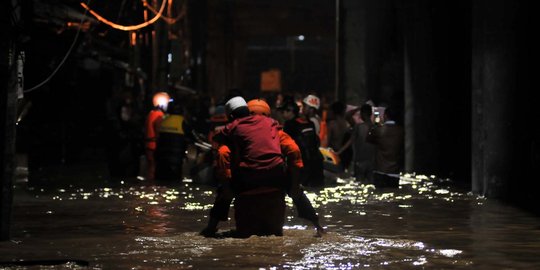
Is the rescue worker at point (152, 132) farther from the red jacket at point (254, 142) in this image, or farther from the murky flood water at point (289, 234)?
the red jacket at point (254, 142)

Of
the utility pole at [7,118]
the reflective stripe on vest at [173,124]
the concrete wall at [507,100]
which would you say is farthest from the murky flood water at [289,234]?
the reflective stripe on vest at [173,124]

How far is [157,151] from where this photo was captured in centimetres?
2805

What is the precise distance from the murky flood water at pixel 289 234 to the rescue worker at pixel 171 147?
368 centimetres

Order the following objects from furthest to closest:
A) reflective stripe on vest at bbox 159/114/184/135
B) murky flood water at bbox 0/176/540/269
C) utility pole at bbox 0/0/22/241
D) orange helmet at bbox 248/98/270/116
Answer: reflective stripe on vest at bbox 159/114/184/135, orange helmet at bbox 248/98/270/116, utility pole at bbox 0/0/22/241, murky flood water at bbox 0/176/540/269

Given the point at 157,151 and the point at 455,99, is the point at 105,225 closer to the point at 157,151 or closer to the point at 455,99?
the point at 157,151

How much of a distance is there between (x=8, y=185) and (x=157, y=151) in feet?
42.0

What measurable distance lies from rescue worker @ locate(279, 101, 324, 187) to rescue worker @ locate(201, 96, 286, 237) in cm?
926

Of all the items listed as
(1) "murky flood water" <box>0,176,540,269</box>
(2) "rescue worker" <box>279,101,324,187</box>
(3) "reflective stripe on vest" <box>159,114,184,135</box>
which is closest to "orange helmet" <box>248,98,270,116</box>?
(1) "murky flood water" <box>0,176,540,269</box>

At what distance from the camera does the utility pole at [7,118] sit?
1499 centimetres

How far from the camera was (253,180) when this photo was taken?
15.1 m

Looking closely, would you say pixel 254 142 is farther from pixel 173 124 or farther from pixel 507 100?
pixel 173 124

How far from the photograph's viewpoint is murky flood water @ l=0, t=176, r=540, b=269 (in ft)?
43.0

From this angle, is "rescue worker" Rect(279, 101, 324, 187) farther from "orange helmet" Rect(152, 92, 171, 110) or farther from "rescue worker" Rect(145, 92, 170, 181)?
"orange helmet" Rect(152, 92, 171, 110)

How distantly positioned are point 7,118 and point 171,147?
1269 centimetres
